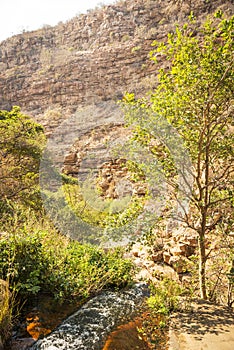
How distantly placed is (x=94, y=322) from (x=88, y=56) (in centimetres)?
2485

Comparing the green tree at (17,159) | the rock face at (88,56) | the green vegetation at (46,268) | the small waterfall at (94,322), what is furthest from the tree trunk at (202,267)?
the rock face at (88,56)

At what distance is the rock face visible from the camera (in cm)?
2131

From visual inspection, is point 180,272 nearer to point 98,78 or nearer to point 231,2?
point 98,78

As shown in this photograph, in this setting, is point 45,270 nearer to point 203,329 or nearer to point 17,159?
point 203,329

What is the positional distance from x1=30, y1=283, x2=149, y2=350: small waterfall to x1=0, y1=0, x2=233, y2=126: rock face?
17268mm

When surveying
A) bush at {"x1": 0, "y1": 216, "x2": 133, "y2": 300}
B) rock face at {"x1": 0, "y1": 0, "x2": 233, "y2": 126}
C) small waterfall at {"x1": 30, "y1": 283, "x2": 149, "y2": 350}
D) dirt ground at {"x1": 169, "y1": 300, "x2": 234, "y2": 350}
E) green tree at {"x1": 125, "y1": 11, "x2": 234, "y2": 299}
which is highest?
rock face at {"x1": 0, "y1": 0, "x2": 233, "y2": 126}

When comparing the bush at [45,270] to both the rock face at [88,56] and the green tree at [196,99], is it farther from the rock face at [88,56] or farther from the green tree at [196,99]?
the rock face at [88,56]

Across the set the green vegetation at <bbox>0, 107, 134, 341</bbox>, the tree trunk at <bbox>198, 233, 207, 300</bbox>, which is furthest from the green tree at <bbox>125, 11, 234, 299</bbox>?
the green vegetation at <bbox>0, 107, 134, 341</bbox>

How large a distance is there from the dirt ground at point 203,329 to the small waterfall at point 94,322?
800mm

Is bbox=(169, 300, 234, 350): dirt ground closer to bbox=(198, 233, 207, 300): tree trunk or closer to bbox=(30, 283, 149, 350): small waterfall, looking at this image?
bbox=(198, 233, 207, 300): tree trunk

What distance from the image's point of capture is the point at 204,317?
10.5ft

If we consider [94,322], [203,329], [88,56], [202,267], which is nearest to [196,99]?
[202,267]

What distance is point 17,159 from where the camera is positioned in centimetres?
943

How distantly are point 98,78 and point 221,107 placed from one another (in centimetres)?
2056
